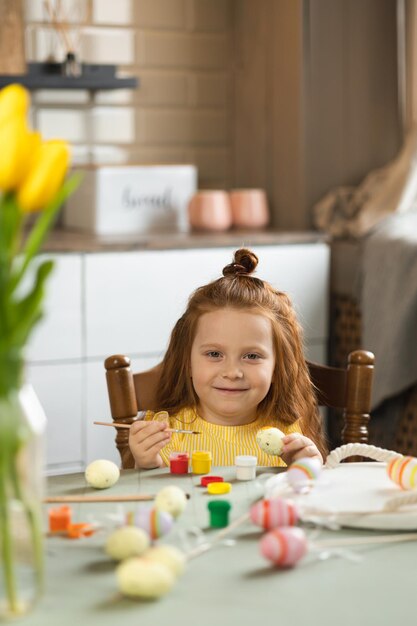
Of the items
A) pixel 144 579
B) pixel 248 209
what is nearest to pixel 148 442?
pixel 144 579

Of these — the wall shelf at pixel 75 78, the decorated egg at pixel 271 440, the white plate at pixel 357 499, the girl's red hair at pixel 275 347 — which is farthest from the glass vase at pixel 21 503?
the wall shelf at pixel 75 78

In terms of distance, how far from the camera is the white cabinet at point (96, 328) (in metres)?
2.86

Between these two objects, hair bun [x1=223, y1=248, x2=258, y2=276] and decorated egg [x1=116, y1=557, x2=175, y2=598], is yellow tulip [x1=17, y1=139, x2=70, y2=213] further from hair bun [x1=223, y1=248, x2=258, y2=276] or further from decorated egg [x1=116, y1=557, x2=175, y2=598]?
hair bun [x1=223, y1=248, x2=258, y2=276]

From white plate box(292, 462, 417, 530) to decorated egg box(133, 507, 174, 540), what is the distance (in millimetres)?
Answer: 164

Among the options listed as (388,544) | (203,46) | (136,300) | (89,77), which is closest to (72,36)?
(89,77)

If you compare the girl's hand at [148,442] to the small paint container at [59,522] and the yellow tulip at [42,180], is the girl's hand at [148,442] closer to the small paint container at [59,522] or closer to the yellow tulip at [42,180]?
the small paint container at [59,522]

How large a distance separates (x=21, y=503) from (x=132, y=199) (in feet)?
7.90

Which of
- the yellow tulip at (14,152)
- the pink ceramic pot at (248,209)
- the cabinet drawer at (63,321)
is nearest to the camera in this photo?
the yellow tulip at (14,152)

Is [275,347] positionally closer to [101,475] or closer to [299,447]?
[299,447]

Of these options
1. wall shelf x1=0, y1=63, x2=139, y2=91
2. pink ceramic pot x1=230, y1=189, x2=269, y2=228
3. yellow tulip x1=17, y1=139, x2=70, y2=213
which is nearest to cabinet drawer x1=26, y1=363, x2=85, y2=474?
pink ceramic pot x1=230, y1=189, x2=269, y2=228

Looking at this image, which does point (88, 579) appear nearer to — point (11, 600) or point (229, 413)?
point (11, 600)

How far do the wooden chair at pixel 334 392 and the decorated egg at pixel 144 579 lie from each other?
76cm

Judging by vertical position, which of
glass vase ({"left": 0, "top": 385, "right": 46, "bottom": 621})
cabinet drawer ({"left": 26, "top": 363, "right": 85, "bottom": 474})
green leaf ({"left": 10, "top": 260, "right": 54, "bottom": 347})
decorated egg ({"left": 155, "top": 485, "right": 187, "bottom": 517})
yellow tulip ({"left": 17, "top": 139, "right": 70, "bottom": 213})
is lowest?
cabinet drawer ({"left": 26, "top": 363, "right": 85, "bottom": 474})

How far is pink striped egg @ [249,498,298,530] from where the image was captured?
1.10 m
